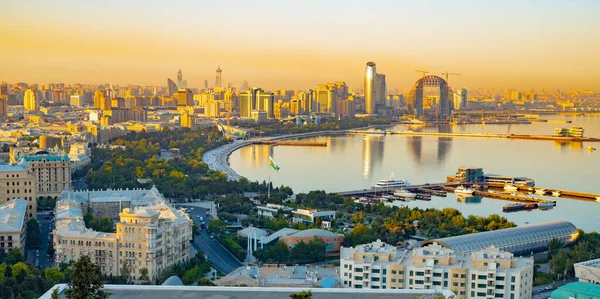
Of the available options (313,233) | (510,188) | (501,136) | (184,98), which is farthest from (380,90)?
(313,233)

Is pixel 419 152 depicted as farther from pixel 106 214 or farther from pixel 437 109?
pixel 437 109

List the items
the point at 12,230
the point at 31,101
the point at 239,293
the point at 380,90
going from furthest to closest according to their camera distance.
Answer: the point at 380,90
the point at 31,101
the point at 12,230
the point at 239,293

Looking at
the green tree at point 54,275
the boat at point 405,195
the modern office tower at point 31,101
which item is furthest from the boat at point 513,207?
the modern office tower at point 31,101

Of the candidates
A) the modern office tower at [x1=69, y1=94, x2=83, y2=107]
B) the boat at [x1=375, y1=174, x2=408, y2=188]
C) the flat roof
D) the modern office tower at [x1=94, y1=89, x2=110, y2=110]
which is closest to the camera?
the flat roof

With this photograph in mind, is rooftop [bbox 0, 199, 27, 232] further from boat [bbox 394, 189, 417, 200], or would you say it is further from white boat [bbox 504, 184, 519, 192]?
white boat [bbox 504, 184, 519, 192]

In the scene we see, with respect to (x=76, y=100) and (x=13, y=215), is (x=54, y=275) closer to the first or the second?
(x=13, y=215)

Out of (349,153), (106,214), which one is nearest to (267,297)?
(106,214)

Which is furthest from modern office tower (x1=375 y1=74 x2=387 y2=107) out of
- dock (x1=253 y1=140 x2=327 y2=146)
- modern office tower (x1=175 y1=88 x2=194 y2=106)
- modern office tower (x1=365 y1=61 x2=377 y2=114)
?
dock (x1=253 y1=140 x2=327 y2=146)
